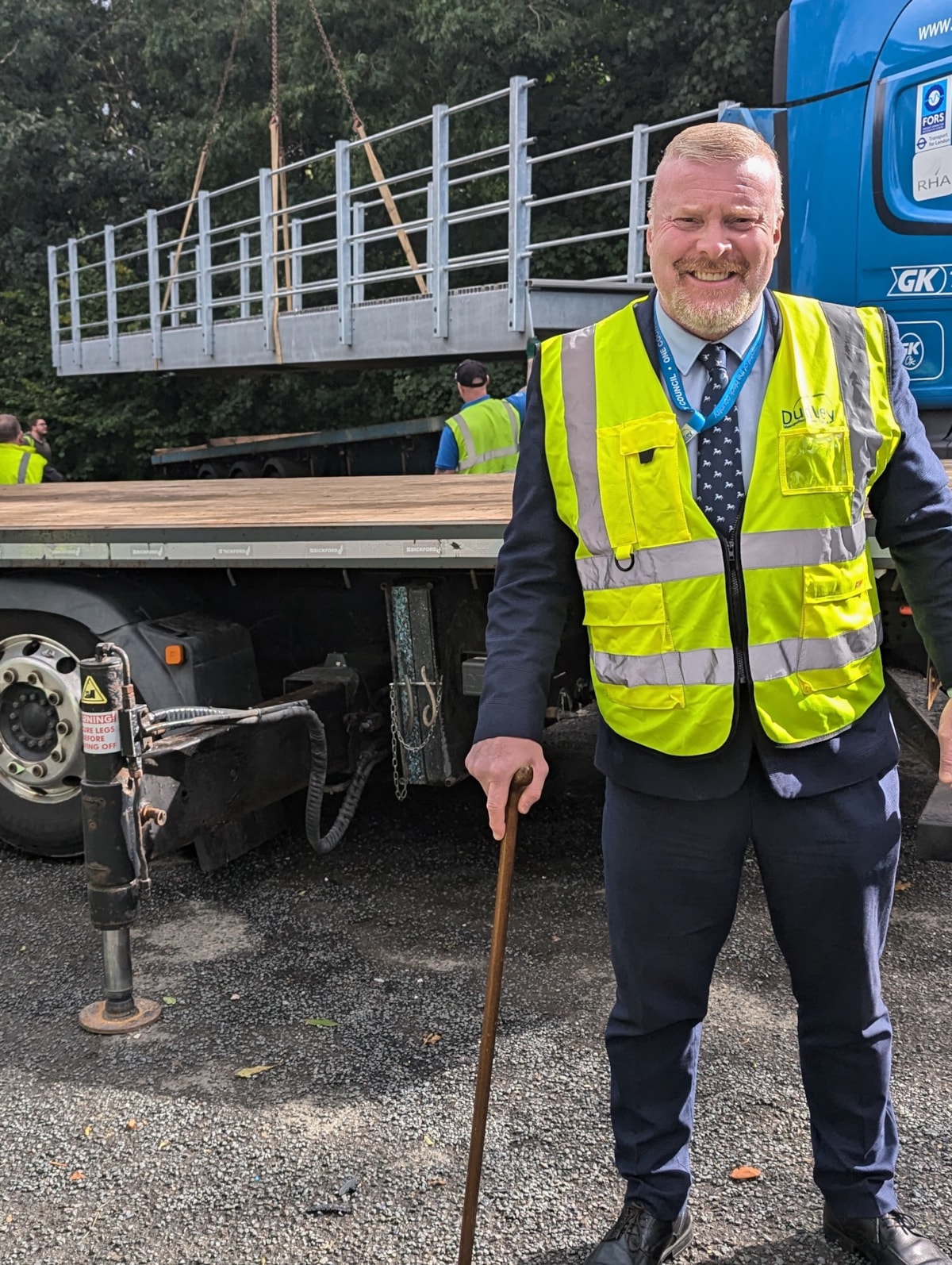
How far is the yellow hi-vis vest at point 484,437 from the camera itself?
6.81m

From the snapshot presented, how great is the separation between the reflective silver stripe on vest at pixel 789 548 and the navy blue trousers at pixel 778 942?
0.37 m

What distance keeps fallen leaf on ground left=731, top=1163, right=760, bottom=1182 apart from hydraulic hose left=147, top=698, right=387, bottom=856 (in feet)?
6.09

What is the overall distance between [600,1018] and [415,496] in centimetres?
202

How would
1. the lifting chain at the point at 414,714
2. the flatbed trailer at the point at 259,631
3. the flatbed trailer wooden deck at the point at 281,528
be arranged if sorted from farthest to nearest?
the lifting chain at the point at 414,714
the flatbed trailer at the point at 259,631
the flatbed trailer wooden deck at the point at 281,528

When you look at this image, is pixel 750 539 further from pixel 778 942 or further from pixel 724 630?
pixel 778 942

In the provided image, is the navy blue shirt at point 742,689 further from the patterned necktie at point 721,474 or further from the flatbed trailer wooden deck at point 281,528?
the flatbed trailer wooden deck at point 281,528

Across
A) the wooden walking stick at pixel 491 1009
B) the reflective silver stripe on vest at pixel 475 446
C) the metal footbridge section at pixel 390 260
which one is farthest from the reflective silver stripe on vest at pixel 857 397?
the reflective silver stripe on vest at pixel 475 446

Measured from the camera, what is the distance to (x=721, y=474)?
210 centimetres

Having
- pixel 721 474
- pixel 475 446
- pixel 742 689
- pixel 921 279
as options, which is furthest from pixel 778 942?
pixel 475 446

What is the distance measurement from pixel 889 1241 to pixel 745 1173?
397 mm

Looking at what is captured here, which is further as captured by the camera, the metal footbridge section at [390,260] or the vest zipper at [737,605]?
the metal footbridge section at [390,260]

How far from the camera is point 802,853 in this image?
2.13 meters

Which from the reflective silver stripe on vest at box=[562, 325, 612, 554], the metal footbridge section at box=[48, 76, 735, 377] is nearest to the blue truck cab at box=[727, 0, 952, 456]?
the metal footbridge section at box=[48, 76, 735, 377]

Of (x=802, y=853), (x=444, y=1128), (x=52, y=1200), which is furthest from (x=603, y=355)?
(x=52, y=1200)
